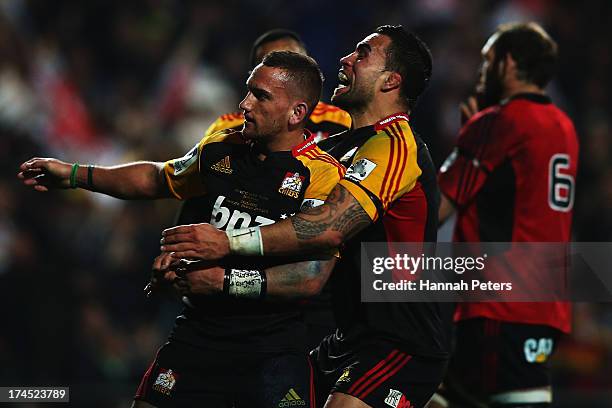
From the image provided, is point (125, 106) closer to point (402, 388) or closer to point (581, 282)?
point (581, 282)

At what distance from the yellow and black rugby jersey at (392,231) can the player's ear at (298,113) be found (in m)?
0.30

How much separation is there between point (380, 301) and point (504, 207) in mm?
1379

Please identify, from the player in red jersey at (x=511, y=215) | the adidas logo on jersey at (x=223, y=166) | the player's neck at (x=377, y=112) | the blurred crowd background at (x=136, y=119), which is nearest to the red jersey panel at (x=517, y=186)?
the player in red jersey at (x=511, y=215)

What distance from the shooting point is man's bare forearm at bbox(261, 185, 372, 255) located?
4527mm

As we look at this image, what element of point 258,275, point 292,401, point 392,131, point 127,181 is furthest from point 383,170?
point 127,181

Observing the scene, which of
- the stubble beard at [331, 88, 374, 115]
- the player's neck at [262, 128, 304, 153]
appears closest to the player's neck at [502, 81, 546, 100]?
the stubble beard at [331, 88, 374, 115]

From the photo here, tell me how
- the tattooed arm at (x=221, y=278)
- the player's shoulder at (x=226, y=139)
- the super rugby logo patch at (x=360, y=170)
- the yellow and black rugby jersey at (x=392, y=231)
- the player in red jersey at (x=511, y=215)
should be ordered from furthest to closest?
the player in red jersey at (x=511, y=215) → the player's shoulder at (x=226, y=139) → the yellow and black rugby jersey at (x=392, y=231) → the super rugby logo patch at (x=360, y=170) → the tattooed arm at (x=221, y=278)

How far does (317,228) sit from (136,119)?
6415mm

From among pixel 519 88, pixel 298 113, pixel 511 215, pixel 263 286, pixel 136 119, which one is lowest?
pixel 263 286

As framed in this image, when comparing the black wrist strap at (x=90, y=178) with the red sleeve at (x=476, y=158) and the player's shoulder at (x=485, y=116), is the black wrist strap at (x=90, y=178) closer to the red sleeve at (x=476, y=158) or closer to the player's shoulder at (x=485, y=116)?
the red sleeve at (x=476, y=158)

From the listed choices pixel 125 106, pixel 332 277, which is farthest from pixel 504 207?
pixel 125 106

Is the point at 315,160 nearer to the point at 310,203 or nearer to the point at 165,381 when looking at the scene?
the point at 310,203

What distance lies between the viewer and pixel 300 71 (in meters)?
4.93

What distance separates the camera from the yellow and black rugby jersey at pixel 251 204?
Result: 475 cm
